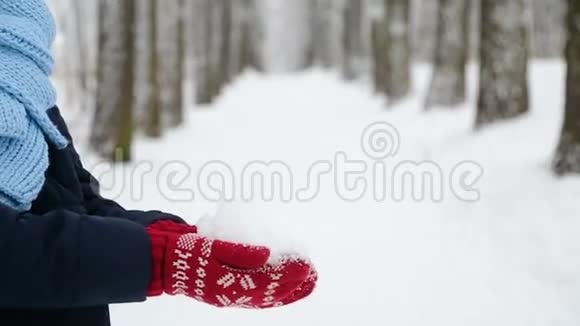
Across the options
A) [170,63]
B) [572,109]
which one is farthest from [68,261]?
[170,63]

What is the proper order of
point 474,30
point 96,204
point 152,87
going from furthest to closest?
point 474,30, point 152,87, point 96,204

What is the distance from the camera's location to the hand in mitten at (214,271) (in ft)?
4.90

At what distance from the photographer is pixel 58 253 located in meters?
1.36

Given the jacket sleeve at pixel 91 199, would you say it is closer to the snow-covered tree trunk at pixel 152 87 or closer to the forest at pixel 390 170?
the forest at pixel 390 170

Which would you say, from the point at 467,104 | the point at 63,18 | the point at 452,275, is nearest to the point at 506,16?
the point at 467,104

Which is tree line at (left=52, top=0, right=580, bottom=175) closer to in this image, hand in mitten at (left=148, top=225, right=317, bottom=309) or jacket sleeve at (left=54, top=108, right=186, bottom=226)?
jacket sleeve at (left=54, top=108, right=186, bottom=226)

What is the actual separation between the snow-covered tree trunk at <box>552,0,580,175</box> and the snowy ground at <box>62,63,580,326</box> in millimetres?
143

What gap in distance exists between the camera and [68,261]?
1371 millimetres

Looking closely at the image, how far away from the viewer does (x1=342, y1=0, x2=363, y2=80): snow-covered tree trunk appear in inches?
1065

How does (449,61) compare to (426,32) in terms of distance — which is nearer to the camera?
(449,61)

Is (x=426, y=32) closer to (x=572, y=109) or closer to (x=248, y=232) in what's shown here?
(x=572, y=109)

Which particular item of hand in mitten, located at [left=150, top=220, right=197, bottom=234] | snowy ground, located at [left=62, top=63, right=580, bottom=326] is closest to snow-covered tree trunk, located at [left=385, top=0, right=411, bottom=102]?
snowy ground, located at [left=62, top=63, right=580, bottom=326]

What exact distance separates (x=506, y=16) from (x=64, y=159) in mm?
8310

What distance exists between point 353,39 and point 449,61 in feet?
47.0
